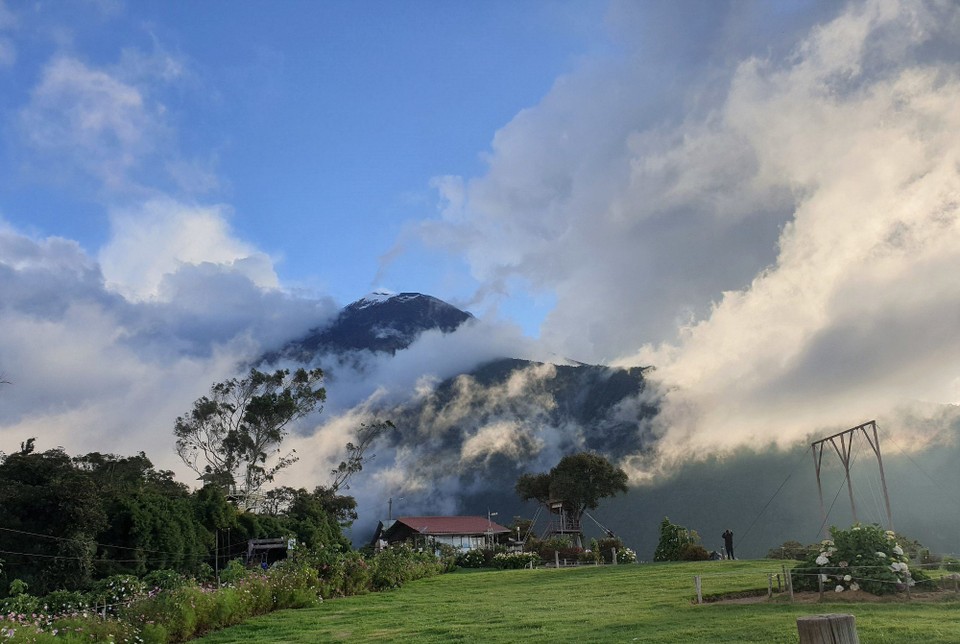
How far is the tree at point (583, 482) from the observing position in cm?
6644

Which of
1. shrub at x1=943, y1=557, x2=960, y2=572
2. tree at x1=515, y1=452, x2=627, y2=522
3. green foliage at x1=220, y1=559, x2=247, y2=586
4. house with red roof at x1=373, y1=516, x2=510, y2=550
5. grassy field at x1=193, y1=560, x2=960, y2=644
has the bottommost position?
grassy field at x1=193, y1=560, x2=960, y2=644

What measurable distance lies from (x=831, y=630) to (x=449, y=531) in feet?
238

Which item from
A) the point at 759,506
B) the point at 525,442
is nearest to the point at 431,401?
the point at 525,442

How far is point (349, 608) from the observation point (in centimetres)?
1991

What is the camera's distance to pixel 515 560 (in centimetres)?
4219

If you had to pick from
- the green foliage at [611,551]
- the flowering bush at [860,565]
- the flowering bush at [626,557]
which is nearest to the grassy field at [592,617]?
the flowering bush at [860,565]

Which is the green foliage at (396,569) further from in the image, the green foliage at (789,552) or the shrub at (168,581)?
the green foliage at (789,552)

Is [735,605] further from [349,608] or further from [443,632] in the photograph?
[349,608]

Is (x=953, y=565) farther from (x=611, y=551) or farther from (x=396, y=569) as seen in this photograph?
(x=611, y=551)

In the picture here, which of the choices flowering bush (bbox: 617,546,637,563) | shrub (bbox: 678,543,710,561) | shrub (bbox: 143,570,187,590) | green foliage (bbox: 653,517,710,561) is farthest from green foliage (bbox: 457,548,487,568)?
shrub (bbox: 143,570,187,590)

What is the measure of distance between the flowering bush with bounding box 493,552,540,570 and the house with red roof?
27836 mm

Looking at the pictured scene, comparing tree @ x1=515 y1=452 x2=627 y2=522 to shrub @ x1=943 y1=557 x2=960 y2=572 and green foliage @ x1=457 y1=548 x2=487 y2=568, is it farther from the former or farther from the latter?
shrub @ x1=943 y1=557 x2=960 y2=572

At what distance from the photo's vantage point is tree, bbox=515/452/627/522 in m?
66.4

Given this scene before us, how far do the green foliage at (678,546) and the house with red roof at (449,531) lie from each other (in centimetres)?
3250
